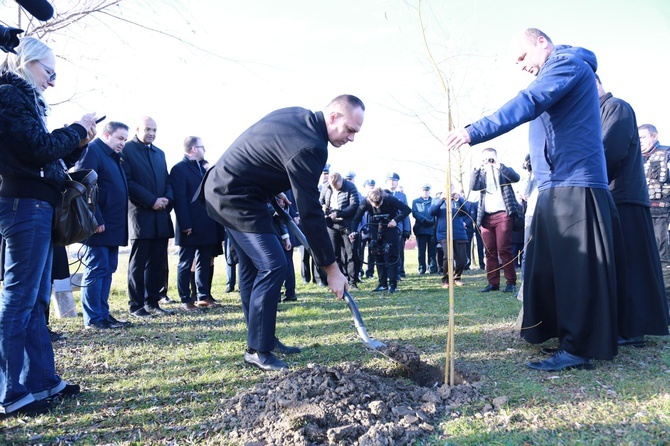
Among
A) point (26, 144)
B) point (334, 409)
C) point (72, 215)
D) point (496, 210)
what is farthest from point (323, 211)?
point (496, 210)

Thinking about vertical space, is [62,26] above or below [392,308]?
above

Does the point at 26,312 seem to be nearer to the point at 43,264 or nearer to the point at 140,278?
the point at 43,264

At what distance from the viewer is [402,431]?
2.41m

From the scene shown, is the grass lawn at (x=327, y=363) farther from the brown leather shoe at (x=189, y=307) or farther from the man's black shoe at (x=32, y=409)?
the brown leather shoe at (x=189, y=307)

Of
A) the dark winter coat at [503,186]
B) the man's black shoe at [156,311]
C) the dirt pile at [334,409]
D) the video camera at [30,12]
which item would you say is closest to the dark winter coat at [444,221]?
the dark winter coat at [503,186]

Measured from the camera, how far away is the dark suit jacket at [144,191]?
5.99 m

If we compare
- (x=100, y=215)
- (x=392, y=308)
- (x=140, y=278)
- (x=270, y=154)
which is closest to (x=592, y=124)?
(x=270, y=154)

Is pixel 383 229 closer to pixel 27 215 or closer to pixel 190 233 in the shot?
pixel 190 233

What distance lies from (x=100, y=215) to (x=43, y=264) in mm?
2307

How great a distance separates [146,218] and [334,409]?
432 cm

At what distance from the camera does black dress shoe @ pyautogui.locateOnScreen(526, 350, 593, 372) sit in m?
3.36

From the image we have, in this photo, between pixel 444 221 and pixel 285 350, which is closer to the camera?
pixel 285 350

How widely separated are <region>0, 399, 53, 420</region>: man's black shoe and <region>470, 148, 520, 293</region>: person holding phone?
626 centimetres

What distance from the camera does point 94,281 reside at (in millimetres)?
5215
